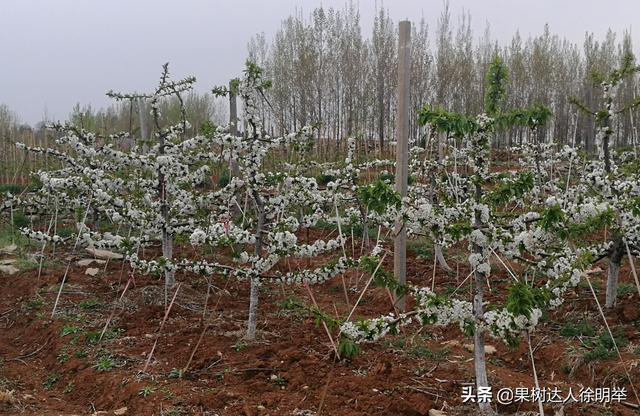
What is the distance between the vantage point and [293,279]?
5000 mm

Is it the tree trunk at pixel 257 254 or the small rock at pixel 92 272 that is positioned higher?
the tree trunk at pixel 257 254

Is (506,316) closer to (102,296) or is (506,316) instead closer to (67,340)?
(67,340)

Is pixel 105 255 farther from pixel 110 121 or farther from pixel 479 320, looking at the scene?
pixel 110 121

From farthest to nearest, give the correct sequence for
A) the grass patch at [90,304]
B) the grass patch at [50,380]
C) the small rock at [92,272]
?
the small rock at [92,272] < the grass patch at [90,304] < the grass patch at [50,380]

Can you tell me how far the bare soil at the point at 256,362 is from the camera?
13.0 ft

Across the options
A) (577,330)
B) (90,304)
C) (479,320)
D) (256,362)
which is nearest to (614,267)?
(577,330)

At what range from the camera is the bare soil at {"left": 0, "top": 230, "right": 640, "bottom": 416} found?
3.95 m

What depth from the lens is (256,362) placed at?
4.73 meters

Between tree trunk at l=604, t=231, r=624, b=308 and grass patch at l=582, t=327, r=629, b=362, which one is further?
tree trunk at l=604, t=231, r=624, b=308

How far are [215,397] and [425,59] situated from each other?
21033 mm

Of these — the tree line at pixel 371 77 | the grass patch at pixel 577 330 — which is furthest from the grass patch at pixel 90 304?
the tree line at pixel 371 77

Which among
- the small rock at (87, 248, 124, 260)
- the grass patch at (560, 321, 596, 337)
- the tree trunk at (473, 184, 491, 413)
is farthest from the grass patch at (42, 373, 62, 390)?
the grass patch at (560, 321, 596, 337)

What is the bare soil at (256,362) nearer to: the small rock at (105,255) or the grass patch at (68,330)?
the grass patch at (68,330)

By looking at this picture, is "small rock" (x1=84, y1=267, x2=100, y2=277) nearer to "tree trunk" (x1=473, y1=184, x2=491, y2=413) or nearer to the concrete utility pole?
the concrete utility pole
